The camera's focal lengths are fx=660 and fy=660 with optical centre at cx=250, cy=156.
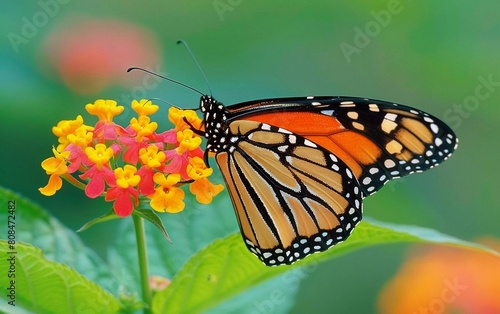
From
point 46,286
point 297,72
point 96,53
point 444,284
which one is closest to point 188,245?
point 46,286

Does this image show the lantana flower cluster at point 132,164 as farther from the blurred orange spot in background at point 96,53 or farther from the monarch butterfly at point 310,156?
the blurred orange spot in background at point 96,53

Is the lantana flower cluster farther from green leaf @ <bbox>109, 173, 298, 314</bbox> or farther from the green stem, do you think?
green leaf @ <bbox>109, 173, 298, 314</bbox>

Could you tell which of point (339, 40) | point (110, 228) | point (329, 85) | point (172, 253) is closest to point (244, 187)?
point (172, 253)

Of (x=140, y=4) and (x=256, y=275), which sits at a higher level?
(x=140, y=4)

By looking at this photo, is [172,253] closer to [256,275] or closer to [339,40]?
[256,275]

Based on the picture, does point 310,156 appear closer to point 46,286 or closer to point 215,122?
point 215,122

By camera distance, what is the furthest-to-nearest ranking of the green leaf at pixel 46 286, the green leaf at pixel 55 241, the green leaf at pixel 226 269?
the green leaf at pixel 55 241 < the green leaf at pixel 226 269 < the green leaf at pixel 46 286

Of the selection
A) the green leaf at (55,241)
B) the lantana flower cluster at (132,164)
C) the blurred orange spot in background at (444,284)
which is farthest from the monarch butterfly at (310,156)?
the blurred orange spot in background at (444,284)
